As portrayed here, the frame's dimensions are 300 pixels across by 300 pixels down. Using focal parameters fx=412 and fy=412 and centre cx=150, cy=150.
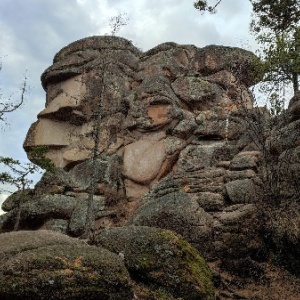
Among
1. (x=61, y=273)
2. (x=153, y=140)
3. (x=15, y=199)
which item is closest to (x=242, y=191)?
(x=153, y=140)

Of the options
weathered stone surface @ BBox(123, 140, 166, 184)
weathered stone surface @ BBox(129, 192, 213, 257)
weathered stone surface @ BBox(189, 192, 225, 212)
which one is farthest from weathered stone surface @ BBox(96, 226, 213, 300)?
weathered stone surface @ BBox(123, 140, 166, 184)

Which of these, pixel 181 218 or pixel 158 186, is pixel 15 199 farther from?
pixel 181 218

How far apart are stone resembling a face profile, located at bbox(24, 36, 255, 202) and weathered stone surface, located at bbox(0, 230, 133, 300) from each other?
14.1m

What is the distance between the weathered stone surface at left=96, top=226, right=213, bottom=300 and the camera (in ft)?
30.8

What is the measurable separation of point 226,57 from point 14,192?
16.7 m

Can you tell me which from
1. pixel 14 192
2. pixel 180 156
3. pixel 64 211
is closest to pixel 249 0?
pixel 180 156

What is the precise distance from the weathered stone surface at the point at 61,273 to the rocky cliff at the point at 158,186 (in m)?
0.02

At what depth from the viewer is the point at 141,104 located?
1034 inches

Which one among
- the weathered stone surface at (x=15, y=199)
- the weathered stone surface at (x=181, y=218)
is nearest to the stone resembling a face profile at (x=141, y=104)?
the weathered stone surface at (x=15, y=199)

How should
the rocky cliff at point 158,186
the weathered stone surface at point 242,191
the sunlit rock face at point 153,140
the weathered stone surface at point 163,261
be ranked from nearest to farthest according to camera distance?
the rocky cliff at point 158,186
the weathered stone surface at point 163,261
the weathered stone surface at point 242,191
the sunlit rock face at point 153,140

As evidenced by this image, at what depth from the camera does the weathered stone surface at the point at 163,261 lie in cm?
940

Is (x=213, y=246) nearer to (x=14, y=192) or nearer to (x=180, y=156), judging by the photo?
(x=180, y=156)

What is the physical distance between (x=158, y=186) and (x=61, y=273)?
1278 cm

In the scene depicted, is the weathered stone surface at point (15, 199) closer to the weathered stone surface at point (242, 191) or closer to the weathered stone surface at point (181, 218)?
the weathered stone surface at point (181, 218)
